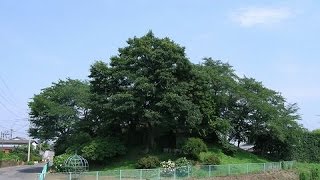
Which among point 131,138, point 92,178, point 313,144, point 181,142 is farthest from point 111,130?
point 313,144

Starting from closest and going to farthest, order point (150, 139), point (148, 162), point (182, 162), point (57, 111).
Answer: point (182, 162), point (148, 162), point (150, 139), point (57, 111)

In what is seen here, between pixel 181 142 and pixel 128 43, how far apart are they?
1130 centimetres

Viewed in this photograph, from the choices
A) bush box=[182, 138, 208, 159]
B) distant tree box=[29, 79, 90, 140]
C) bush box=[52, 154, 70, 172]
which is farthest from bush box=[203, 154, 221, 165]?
distant tree box=[29, 79, 90, 140]

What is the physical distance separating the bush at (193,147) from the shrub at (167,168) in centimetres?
195

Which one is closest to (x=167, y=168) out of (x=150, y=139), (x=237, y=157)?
(x=150, y=139)

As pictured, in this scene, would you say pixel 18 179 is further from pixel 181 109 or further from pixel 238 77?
pixel 238 77

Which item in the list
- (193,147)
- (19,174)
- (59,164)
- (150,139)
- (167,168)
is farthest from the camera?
(19,174)

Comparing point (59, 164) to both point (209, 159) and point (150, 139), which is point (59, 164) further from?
point (209, 159)

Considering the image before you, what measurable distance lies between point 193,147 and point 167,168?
4.32 meters

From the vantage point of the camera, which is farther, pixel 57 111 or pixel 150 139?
pixel 57 111

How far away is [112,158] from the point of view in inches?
1741

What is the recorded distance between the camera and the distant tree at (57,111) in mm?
54906

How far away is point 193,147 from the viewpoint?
134 ft

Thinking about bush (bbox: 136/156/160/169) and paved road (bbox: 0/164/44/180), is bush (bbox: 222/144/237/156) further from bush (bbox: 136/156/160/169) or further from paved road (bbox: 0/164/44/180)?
paved road (bbox: 0/164/44/180)
